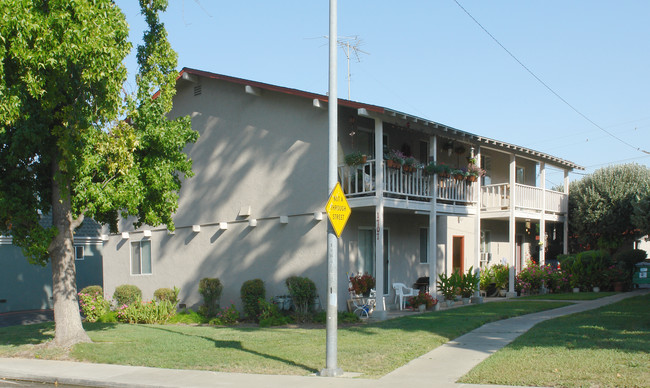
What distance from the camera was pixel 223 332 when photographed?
49.4ft

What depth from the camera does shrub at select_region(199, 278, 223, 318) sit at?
18781 millimetres

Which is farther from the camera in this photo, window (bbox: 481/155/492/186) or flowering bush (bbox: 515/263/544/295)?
window (bbox: 481/155/492/186)

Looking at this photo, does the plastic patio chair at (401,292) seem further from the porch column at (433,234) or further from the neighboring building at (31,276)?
the neighboring building at (31,276)

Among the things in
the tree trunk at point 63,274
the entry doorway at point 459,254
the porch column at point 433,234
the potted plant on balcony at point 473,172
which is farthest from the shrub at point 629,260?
the tree trunk at point 63,274

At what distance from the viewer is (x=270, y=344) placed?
1242cm

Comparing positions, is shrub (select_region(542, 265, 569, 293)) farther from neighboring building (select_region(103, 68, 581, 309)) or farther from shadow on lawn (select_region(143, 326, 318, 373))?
shadow on lawn (select_region(143, 326, 318, 373))

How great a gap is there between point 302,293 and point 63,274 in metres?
6.00

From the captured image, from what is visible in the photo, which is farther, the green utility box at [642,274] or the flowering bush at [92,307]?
the green utility box at [642,274]

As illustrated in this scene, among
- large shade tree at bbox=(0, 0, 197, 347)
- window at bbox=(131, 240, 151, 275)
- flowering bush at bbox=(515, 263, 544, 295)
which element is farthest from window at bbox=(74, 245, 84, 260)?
flowering bush at bbox=(515, 263, 544, 295)

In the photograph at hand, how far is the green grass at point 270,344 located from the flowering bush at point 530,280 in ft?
17.9

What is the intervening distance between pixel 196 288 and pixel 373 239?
6.43 metres

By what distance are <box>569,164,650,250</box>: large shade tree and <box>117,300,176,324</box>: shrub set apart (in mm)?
16806

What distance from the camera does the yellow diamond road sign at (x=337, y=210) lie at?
31.2 feet

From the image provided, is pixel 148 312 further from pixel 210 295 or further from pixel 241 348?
pixel 241 348
